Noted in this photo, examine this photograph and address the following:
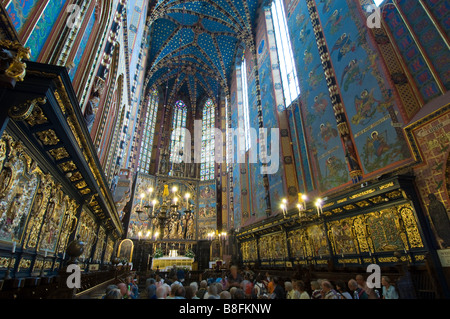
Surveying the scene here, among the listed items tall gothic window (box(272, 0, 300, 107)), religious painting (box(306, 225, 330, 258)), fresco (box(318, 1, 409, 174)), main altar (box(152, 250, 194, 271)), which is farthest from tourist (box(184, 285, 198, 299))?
main altar (box(152, 250, 194, 271))

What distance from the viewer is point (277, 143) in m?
13.7

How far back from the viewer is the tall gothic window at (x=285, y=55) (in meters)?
13.5

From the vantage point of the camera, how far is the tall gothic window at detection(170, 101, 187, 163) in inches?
1072

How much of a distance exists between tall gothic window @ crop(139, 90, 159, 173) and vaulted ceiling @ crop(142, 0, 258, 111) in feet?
5.66

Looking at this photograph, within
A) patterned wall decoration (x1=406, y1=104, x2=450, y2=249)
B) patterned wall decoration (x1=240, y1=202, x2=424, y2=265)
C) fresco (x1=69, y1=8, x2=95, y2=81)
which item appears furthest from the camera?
patterned wall decoration (x1=240, y1=202, x2=424, y2=265)

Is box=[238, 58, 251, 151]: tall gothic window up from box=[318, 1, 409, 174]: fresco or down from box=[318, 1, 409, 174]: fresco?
up

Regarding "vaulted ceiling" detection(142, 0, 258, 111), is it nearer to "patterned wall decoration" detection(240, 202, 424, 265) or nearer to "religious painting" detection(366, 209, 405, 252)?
"patterned wall decoration" detection(240, 202, 424, 265)

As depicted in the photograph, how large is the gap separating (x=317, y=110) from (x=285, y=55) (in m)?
6.12

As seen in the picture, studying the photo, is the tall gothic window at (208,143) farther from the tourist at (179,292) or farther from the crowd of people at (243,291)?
the tourist at (179,292)

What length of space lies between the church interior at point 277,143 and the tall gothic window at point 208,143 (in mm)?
7241

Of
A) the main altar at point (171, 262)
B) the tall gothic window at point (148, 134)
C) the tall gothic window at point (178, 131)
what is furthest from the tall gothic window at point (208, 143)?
the main altar at point (171, 262)

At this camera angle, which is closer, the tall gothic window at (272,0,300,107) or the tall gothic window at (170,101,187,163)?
the tall gothic window at (272,0,300,107)
